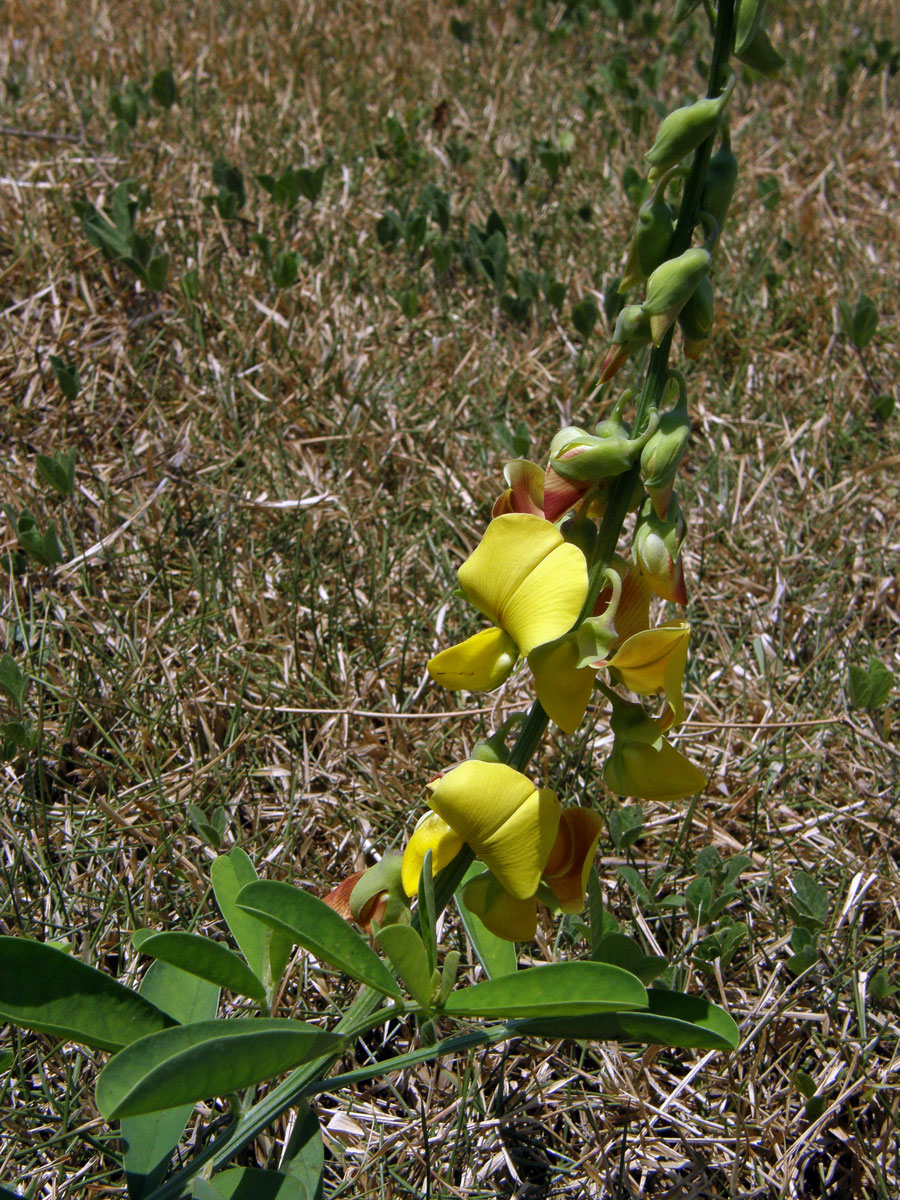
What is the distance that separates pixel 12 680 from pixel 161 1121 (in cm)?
82

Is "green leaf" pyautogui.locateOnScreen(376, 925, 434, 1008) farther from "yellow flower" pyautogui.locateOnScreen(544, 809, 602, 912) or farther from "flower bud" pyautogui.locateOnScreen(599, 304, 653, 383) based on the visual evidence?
"flower bud" pyautogui.locateOnScreen(599, 304, 653, 383)

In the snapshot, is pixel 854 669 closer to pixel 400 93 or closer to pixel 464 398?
pixel 464 398

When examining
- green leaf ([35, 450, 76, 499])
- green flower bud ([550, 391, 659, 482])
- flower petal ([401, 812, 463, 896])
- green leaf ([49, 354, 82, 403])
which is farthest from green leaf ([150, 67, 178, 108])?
flower petal ([401, 812, 463, 896])

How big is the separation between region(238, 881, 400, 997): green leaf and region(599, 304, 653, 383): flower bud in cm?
56

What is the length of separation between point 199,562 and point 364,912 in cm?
118

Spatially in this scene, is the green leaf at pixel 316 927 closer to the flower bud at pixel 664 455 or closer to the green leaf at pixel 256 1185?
the green leaf at pixel 256 1185

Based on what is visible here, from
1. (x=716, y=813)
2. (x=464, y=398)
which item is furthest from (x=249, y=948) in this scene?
(x=464, y=398)

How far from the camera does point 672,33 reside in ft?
14.1

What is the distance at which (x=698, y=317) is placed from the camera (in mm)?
944

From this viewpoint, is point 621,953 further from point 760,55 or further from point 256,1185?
point 760,55

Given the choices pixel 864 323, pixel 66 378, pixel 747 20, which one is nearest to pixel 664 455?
pixel 747 20

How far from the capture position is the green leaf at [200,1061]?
767 millimetres

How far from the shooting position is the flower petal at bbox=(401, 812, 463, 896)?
3.26 feet

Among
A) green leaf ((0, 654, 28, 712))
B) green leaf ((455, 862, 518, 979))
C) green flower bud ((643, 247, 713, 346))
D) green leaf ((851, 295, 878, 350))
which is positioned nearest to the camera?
green flower bud ((643, 247, 713, 346))
